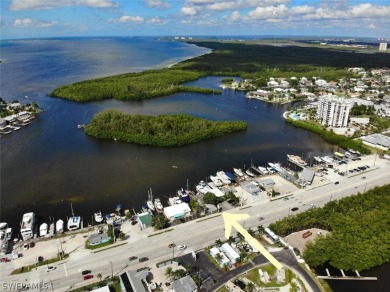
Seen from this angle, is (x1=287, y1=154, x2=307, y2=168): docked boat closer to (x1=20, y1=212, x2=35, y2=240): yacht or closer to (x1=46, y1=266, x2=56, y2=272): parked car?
(x1=46, y1=266, x2=56, y2=272): parked car

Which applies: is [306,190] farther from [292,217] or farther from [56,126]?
[56,126]

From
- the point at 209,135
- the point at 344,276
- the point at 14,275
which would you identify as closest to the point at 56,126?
the point at 209,135

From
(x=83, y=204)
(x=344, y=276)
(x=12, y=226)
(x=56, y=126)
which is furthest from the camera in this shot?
(x=56, y=126)

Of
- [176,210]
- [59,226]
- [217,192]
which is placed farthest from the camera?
[217,192]

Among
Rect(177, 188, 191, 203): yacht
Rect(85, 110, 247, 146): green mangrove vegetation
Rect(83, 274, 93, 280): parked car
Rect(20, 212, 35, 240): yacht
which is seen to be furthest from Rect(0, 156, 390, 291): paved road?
Rect(85, 110, 247, 146): green mangrove vegetation

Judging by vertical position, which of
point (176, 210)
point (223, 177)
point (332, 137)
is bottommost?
point (176, 210)

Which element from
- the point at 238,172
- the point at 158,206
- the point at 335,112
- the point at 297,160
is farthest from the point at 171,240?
the point at 335,112

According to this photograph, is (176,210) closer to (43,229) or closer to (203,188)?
(203,188)
